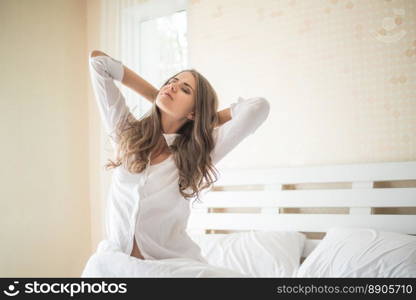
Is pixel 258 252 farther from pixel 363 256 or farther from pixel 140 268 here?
pixel 140 268

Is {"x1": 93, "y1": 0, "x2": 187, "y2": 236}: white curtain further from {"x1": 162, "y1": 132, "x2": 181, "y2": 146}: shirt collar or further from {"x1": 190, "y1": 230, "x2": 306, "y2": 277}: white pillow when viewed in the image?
{"x1": 162, "y1": 132, "x2": 181, "y2": 146}: shirt collar

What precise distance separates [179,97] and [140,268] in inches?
25.7

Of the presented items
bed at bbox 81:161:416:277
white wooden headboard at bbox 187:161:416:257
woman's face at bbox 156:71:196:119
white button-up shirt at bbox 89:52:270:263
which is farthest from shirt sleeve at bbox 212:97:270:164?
white wooden headboard at bbox 187:161:416:257

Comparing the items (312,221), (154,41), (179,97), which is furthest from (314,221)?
(154,41)

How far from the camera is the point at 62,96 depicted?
9.86ft

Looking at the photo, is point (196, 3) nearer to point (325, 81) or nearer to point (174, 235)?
point (325, 81)

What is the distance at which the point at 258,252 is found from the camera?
2.00 m

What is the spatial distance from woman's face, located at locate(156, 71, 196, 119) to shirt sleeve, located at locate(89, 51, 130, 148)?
169mm

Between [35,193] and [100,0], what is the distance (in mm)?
1591

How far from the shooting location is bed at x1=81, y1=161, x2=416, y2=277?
5.54 ft

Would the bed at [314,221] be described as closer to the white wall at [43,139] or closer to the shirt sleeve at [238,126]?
the shirt sleeve at [238,126]

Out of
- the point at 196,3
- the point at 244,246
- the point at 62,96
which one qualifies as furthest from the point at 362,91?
the point at 62,96

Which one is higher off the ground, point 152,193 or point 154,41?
point 154,41

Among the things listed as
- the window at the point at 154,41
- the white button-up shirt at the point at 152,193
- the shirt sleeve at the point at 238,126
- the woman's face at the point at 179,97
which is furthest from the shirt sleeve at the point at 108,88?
the window at the point at 154,41
